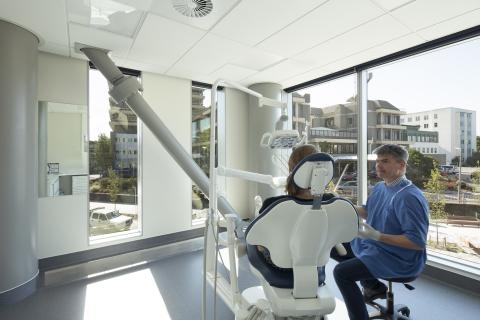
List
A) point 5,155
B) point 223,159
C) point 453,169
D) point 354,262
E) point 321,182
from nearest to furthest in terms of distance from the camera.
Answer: point 321,182
point 354,262
point 5,155
point 453,169
point 223,159

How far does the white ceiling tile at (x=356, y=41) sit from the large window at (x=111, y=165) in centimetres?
223

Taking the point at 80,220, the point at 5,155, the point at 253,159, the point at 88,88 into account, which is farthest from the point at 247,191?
the point at 5,155

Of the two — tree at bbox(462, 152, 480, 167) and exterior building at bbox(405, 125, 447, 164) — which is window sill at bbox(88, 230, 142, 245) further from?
tree at bbox(462, 152, 480, 167)

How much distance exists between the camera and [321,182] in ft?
3.48

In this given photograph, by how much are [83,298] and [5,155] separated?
1356 millimetres

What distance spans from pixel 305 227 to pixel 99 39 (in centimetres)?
244

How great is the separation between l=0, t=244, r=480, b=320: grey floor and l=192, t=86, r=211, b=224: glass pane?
1.14 m

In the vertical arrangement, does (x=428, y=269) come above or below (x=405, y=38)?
below

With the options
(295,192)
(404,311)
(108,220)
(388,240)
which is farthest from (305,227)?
(108,220)

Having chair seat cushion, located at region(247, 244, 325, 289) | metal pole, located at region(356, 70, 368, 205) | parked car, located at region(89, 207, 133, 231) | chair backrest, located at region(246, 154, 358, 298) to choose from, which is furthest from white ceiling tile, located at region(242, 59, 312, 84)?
parked car, located at region(89, 207, 133, 231)

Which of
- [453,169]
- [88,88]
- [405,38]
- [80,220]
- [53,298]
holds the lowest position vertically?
[53,298]

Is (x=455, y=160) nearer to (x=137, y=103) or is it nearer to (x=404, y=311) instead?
(x=404, y=311)

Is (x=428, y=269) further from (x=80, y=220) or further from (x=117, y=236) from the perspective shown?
(x=80, y=220)

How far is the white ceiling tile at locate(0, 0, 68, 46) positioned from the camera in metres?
1.83
